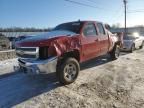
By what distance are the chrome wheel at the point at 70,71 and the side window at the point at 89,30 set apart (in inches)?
58.9

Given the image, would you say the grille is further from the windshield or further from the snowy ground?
the windshield

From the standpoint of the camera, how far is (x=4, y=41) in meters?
21.7

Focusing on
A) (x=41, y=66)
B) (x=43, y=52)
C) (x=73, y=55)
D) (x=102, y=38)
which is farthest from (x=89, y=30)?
(x=41, y=66)

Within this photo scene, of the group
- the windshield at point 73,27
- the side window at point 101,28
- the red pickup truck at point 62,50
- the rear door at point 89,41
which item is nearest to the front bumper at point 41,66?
the red pickup truck at point 62,50

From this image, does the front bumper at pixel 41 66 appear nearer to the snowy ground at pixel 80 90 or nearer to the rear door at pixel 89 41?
the snowy ground at pixel 80 90

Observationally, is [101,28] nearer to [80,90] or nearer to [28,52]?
[80,90]

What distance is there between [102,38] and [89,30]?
1.05m

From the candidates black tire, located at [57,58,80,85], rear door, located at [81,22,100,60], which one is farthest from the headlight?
rear door, located at [81,22,100,60]

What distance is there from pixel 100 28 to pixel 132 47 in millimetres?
6633

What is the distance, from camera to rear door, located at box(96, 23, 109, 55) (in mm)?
8203

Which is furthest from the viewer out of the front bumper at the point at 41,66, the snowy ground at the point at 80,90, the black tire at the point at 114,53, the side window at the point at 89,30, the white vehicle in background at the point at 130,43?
the white vehicle in background at the point at 130,43

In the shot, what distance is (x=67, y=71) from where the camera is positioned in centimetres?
606

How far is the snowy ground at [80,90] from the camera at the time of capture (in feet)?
15.4

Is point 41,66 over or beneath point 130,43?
beneath
